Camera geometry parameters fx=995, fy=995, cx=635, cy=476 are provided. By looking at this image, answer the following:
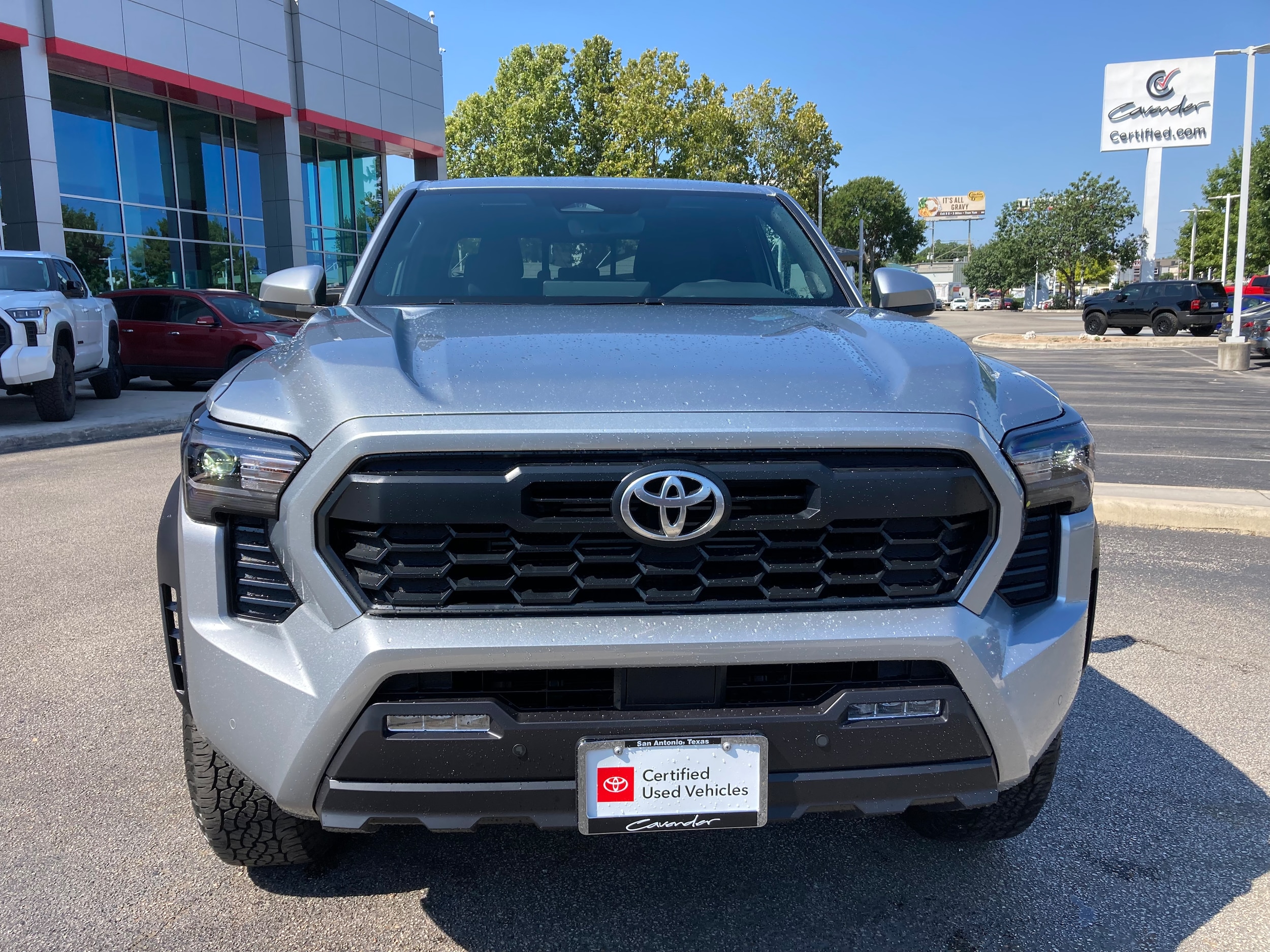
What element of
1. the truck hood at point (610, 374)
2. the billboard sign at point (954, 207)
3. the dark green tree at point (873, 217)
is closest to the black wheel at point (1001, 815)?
the truck hood at point (610, 374)

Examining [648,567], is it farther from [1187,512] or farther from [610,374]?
[1187,512]

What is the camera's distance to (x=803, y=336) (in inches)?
93.9

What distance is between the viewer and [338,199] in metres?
29.1

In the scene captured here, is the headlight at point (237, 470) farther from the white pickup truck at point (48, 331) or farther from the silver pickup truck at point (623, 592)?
the white pickup truck at point (48, 331)

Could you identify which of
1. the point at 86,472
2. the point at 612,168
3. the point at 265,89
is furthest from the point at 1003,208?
the point at 86,472

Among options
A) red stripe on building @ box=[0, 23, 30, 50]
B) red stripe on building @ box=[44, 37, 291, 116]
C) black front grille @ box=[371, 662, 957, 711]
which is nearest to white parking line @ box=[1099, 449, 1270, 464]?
black front grille @ box=[371, 662, 957, 711]

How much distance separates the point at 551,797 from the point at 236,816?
78cm

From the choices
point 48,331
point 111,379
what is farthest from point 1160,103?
point 48,331

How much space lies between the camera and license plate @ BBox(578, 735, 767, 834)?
1837mm

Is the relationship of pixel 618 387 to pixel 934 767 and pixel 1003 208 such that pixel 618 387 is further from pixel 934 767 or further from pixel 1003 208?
pixel 1003 208

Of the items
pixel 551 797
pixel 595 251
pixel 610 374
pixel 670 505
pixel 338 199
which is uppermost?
pixel 338 199

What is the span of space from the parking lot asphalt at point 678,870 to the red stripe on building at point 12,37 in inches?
715

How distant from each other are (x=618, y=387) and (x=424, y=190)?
202 centimetres

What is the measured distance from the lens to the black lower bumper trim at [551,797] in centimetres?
183
